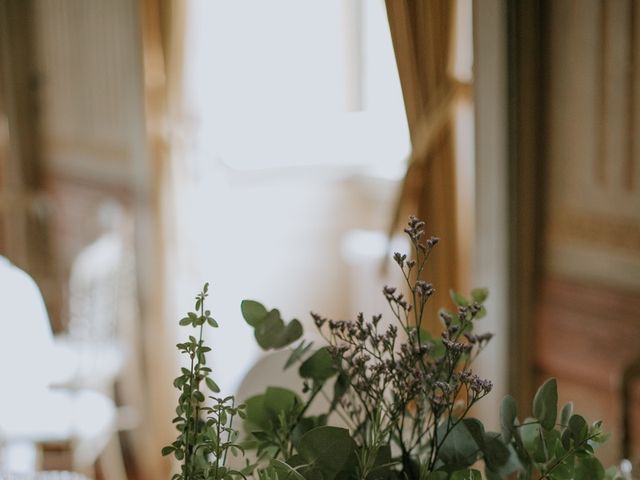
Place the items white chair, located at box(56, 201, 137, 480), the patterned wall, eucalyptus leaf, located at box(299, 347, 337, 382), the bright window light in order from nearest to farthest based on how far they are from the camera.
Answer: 1. eucalyptus leaf, located at box(299, 347, 337, 382)
2. the patterned wall
3. white chair, located at box(56, 201, 137, 480)
4. the bright window light

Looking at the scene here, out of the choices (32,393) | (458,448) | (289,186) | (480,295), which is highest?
(480,295)

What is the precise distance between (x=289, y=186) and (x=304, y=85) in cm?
48

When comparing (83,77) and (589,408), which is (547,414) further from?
(83,77)

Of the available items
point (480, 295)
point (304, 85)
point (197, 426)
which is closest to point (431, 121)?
point (480, 295)

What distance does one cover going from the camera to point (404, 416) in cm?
91

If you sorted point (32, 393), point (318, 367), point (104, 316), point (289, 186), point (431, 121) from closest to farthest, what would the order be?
point (318, 367) < point (431, 121) < point (32, 393) < point (104, 316) < point (289, 186)

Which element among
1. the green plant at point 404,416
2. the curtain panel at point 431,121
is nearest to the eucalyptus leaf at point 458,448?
the green plant at point 404,416

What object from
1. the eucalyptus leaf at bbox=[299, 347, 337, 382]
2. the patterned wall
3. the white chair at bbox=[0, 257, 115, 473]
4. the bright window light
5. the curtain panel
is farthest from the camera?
the bright window light

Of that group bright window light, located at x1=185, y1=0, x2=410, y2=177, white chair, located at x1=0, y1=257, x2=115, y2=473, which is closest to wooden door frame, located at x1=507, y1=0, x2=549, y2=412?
white chair, located at x1=0, y1=257, x2=115, y2=473

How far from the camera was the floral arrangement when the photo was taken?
2.67 ft

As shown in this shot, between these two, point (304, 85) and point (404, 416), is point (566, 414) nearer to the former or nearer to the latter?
point (404, 416)

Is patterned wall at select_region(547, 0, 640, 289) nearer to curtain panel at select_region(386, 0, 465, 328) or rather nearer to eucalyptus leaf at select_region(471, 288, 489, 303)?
curtain panel at select_region(386, 0, 465, 328)

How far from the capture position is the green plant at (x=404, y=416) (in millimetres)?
814

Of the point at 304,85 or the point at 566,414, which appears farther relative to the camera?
the point at 304,85
